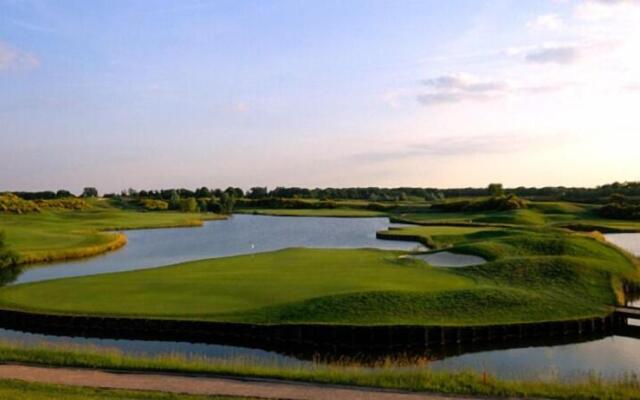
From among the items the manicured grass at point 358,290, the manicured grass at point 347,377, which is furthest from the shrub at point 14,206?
the manicured grass at point 347,377

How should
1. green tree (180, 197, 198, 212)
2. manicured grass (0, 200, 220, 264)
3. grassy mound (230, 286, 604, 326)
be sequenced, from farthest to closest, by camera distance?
green tree (180, 197, 198, 212)
manicured grass (0, 200, 220, 264)
grassy mound (230, 286, 604, 326)

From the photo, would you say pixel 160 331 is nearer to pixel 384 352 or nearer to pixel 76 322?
pixel 76 322

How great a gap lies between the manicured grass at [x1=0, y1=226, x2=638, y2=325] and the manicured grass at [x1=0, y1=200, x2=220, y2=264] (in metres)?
19.1

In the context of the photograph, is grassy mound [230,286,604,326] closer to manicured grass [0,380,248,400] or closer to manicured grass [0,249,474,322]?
manicured grass [0,249,474,322]

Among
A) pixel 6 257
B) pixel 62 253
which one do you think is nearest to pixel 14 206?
pixel 62 253

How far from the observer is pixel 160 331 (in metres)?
27.2

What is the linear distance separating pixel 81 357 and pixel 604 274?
30.5 metres

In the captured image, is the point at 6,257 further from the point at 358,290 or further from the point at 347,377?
the point at 347,377

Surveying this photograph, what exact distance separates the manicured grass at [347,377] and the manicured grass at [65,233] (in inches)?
1425

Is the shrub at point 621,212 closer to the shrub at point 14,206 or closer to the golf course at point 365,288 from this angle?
the golf course at point 365,288

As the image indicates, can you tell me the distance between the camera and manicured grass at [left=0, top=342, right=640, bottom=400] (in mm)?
17016

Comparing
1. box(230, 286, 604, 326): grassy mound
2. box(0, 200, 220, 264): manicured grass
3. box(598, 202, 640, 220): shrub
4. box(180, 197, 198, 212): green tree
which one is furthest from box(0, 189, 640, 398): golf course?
box(180, 197, 198, 212): green tree

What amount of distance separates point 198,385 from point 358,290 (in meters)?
15.6

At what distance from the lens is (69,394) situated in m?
16.2
